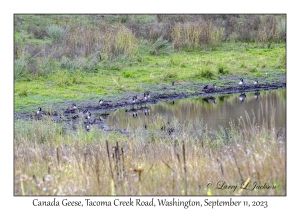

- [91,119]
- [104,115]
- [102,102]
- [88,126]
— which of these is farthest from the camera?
[102,102]

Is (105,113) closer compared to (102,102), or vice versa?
(105,113)

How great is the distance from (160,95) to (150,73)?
7.91 feet

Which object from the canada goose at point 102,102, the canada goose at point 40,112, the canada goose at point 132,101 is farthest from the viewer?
the canada goose at point 132,101

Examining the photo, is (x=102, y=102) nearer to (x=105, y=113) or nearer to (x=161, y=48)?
(x=105, y=113)

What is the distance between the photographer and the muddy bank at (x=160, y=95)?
15.7 meters

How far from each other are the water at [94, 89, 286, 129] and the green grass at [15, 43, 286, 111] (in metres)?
1.85

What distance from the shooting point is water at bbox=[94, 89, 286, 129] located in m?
14.1

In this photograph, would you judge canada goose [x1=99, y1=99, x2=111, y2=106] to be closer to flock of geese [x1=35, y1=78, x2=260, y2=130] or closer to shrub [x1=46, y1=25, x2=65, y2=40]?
flock of geese [x1=35, y1=78, x2=260, y2=130]

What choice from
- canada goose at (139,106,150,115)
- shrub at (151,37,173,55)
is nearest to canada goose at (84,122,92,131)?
canada goose at (139,106,150,115)

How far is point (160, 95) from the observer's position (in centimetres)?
1745

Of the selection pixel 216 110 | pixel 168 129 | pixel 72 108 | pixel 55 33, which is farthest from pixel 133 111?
pixel 55 33

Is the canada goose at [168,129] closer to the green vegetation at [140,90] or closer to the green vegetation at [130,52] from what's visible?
the green vegetation at [140,90]

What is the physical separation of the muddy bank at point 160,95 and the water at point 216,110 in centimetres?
37

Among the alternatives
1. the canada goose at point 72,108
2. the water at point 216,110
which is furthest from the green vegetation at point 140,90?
the water at point 216,110
